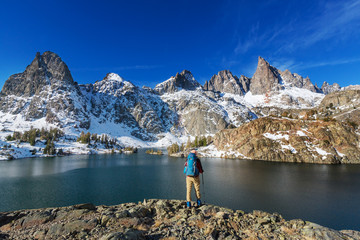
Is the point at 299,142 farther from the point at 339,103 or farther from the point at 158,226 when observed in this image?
the point at 158,226

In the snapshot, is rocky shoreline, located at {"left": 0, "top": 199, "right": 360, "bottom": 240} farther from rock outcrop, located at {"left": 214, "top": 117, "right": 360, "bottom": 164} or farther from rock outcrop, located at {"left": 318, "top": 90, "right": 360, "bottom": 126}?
rock outcrop, located at {"left": 318, "top": 90, "right": 360, "bottom": 126}

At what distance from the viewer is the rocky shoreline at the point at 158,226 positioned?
11.0 meters

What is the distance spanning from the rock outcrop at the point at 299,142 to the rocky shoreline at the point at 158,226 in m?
99.2

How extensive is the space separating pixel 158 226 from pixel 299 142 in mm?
115623

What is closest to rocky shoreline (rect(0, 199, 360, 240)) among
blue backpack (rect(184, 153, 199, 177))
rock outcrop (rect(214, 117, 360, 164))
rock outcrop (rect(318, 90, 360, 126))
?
blue backpack (rect(184, 153, 199, 177))

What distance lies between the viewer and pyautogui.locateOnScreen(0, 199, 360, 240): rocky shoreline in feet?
36.0

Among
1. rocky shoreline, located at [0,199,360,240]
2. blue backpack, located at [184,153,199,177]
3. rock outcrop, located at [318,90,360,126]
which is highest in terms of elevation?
rock outcrop, located at [318,90,360,126]

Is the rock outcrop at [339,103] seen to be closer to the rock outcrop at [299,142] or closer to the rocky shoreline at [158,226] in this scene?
the rock outcrop at [299,142]

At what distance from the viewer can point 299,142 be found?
10275cm

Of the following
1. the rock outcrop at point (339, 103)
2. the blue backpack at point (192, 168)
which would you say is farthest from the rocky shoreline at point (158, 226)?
the rock outcrop at point (339, 103)

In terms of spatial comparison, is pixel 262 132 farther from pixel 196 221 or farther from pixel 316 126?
pixel 196 221

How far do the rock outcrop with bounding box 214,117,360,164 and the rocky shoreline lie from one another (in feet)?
325

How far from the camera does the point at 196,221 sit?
12.6m

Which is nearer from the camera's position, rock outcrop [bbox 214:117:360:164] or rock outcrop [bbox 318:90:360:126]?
rock outcrop [bbox 214:117:360:164]
